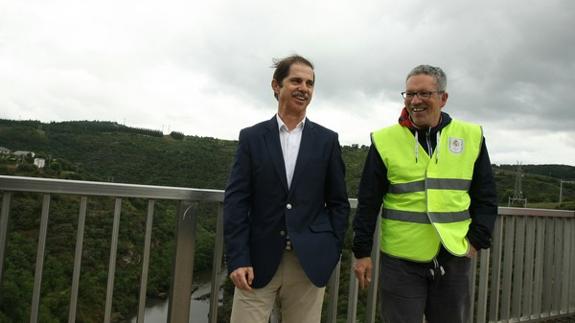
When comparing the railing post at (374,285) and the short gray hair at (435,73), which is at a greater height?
the short gray hair at (435,73)

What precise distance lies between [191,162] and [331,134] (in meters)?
34.4

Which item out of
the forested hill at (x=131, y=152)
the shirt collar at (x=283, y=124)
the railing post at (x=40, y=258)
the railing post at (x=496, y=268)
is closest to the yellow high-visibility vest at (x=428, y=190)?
the shirt collar at (x=283, y=124)

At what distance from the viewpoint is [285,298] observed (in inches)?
80.4

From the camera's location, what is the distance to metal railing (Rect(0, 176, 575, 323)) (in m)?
2.12

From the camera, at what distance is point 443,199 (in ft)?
6.84

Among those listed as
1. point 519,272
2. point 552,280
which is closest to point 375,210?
point 519,272

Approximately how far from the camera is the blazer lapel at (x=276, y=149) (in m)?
2.00

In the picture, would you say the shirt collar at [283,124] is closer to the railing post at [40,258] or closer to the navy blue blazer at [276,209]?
the navy blue blazer at [276,209]

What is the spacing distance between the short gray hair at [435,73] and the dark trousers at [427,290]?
0.80 metres

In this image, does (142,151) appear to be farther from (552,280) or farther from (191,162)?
(552,280)

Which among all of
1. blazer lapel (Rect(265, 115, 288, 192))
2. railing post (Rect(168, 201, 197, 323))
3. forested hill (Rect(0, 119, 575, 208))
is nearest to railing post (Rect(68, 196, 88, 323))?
railing post (Rect(168, 201, 197, 323))

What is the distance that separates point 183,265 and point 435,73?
5.39 ft

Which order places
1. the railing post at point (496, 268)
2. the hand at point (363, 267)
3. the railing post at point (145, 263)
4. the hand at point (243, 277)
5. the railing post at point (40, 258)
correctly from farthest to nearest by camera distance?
the railing post at point (496, 268) < the railing post at point (145, 263) < the hand at point (363, 267) < the railing post at point (40, 258) < the hand at point (243, 277)

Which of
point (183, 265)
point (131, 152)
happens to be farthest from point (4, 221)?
point (131, 152)
